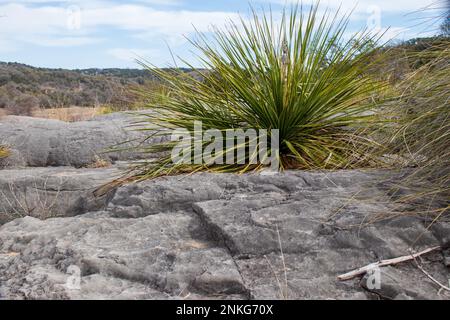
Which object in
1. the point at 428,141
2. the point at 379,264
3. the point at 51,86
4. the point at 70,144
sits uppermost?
the point at 51,86

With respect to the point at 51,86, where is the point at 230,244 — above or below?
below

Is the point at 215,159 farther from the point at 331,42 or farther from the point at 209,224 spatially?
the point at 331,42

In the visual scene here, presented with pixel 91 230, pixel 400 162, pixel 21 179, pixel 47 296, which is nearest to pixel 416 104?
pixel 400 162

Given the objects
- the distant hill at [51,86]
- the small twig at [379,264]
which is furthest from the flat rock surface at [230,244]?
the distant hill at [51,86]

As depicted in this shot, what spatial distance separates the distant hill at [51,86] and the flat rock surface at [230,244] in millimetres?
14326

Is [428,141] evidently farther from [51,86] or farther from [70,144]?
[51,86]

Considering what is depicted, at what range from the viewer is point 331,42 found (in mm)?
4277

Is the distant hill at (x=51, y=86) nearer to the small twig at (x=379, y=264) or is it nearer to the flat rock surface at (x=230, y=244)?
the flat rock surface at (x=230, y=244)

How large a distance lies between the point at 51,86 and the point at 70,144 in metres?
20.0

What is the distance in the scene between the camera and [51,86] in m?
24.4

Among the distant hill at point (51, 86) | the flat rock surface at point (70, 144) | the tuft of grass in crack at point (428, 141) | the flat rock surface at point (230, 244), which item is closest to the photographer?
the flat rock surface at point (230, 244)

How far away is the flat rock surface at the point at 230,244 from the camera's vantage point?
2.31 meters

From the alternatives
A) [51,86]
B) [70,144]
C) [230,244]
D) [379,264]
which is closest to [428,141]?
[379,264]

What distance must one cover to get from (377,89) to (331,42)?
0.57 meters
